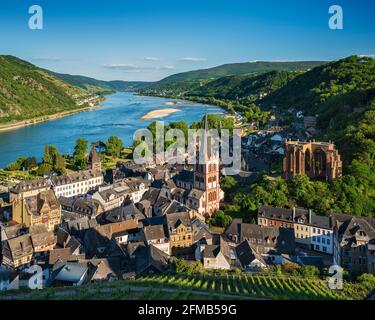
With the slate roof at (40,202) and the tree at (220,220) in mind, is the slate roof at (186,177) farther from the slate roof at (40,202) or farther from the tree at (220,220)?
the slate roof at (40,202)

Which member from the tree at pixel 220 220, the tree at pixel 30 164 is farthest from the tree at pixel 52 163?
the tree at pixel 220 220

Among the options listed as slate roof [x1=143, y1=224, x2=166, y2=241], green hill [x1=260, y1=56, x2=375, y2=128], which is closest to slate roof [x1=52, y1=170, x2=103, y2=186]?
slate roof [x1=143, y1=224, x2=166, y2=241]

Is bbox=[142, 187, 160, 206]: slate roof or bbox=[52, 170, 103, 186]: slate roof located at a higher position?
bbox=[52, 170, 103, 186]: slate roof

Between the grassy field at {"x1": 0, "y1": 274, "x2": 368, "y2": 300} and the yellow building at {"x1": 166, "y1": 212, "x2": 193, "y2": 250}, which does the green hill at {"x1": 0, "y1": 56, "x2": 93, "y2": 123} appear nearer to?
the yellow building at {"x1": 166, "y1": 212, "x2": 193, "y2": 250}

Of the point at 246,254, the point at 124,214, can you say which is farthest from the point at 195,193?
the point at 246,254

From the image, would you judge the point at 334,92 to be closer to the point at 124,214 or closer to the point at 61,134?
the point at 61,134
